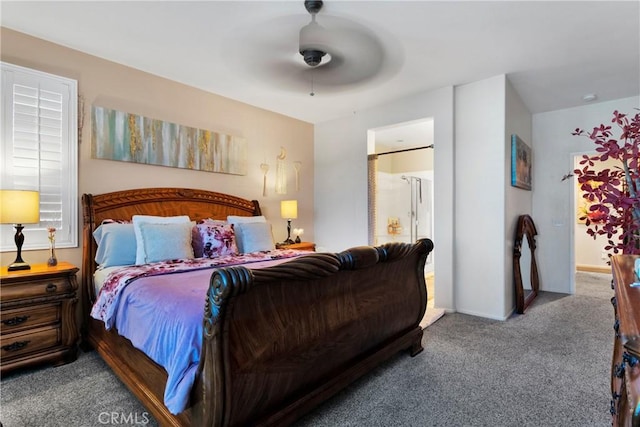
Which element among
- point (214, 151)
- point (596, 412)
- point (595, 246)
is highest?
point (214, 151)

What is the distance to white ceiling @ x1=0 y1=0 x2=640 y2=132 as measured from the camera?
230 cm

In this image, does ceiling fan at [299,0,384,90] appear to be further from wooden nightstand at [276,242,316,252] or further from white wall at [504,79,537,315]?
wooden nightstand at [276,242,316,252]

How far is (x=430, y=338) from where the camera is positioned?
2918 mm

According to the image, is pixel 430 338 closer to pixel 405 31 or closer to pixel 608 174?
pixel 608 174

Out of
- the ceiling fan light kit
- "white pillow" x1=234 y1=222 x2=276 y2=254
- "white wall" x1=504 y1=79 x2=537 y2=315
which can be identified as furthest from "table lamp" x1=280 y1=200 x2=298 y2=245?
"white wall" x1=504 y1=79 x2=537 y2=315

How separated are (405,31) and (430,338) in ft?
8.71

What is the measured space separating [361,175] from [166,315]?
351cm

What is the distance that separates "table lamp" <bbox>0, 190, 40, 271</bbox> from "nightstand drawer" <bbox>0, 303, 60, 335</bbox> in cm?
32

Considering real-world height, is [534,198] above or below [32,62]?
below

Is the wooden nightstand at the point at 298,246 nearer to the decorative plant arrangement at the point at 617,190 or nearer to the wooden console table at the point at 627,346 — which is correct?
the wooden console table at the point at 627,346

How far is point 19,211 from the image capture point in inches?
91.3

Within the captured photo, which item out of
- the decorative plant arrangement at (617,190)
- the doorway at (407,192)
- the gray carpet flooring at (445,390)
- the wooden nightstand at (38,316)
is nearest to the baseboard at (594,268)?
the doorway at (407,192)

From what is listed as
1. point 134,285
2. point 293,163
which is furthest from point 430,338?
point 293,163

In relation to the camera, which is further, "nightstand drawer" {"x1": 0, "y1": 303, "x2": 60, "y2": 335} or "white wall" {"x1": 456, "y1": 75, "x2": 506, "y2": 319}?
"white wall" {"x1": 456, "y1": 75, "x2": 506, "y2": 319}
